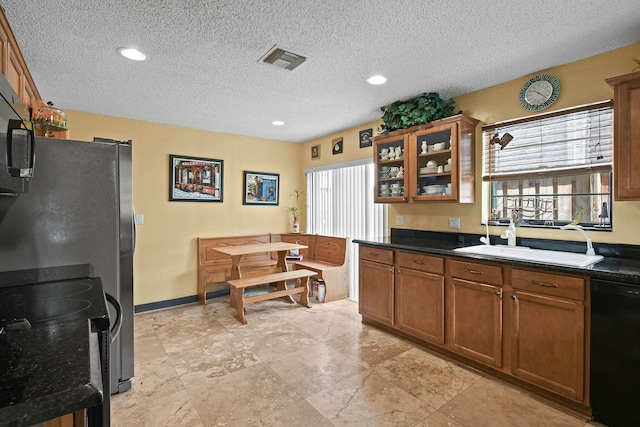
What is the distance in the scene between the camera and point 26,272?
173 centimetres

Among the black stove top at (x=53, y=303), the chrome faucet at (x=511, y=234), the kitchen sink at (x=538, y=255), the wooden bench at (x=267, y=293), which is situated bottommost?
the wooden bench at (x=267, y=293)

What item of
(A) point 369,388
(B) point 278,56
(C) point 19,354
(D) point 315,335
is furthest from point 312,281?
(C) point 19,354

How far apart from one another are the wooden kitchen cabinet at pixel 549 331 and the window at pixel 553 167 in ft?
2.31

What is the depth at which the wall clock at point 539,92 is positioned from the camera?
262cm

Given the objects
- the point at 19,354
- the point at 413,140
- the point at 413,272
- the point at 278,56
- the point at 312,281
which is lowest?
the point at 312,281

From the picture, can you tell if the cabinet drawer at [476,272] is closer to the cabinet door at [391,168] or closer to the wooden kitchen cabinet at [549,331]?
the wooden kitchen cabinet at [549,331]

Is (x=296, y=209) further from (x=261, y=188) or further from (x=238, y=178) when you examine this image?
(x=238, y=178)

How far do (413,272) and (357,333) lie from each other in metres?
0.92

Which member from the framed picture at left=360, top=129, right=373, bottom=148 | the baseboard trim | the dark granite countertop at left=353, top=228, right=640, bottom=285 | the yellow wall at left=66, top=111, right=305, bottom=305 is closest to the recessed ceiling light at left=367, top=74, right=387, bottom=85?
the framed picture at left=360, top=129, right=373, bottom=148

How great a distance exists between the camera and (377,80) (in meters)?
2.87

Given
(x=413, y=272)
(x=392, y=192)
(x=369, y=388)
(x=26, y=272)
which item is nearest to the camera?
(x=26, y=272)

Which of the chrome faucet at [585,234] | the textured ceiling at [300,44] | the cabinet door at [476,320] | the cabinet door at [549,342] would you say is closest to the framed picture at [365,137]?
the textured ceiling at [300,44]

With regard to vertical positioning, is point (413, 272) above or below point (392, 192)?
below

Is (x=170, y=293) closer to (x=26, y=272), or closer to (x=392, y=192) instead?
(x=26, y=272)
